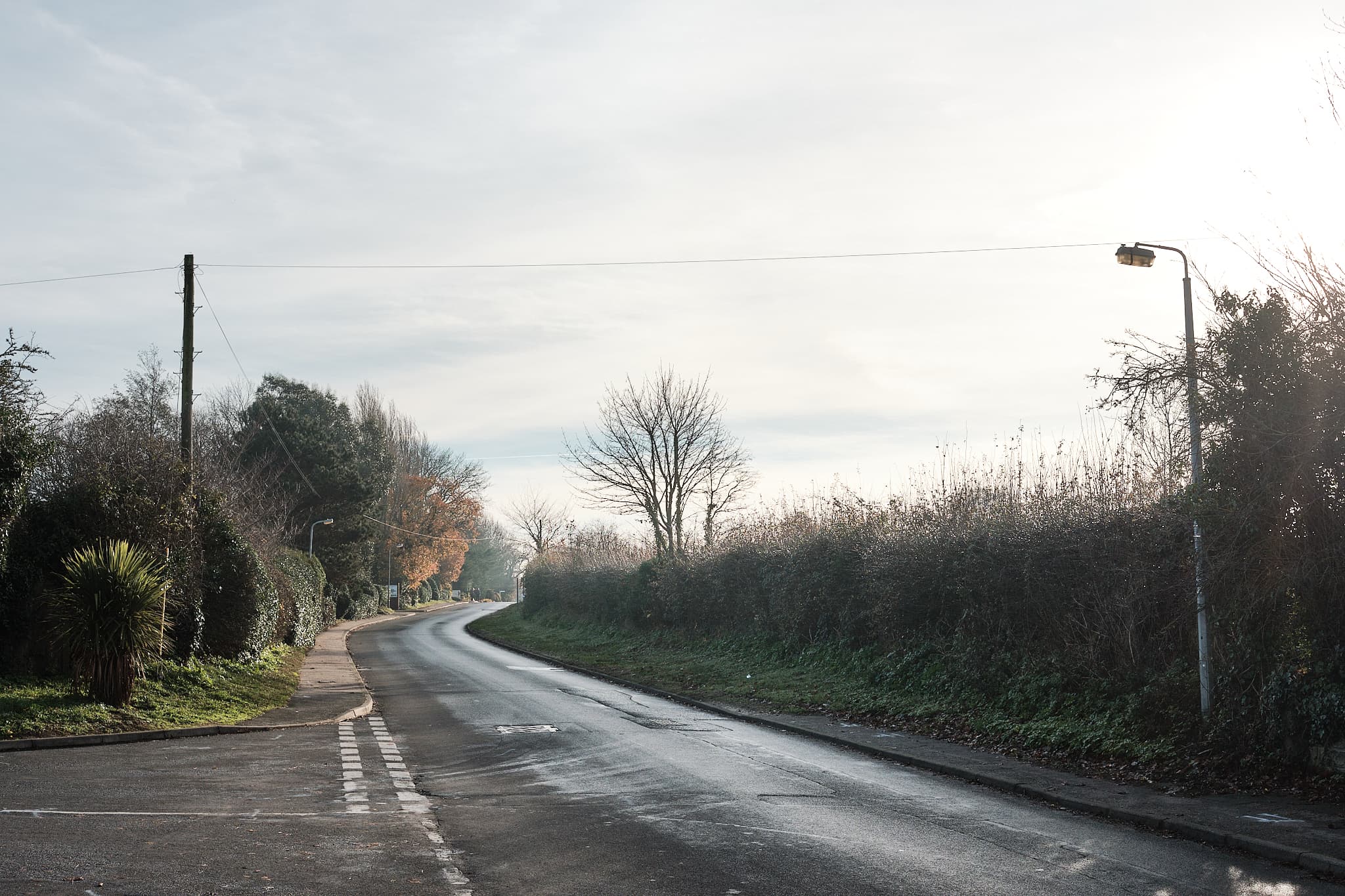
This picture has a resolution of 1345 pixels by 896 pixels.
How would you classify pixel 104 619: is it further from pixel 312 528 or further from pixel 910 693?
pixel 312 528

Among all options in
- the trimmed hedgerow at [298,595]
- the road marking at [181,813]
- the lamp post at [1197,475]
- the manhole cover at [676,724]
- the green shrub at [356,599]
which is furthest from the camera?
the green shrub at [356,599]

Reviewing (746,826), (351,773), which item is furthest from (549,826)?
(351,773)

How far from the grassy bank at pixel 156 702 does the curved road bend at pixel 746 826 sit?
3.52 metres

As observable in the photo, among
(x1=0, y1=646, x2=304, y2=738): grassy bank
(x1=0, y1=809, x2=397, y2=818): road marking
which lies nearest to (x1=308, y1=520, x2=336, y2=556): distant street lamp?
(x1=0, y1=646, x2=304, y2=738): grassy bank

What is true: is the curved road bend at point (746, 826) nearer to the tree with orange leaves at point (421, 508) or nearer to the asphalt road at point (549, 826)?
the asphalt road at point (549, 826)

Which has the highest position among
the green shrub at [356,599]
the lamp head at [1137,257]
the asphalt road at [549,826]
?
the lamp head at [1137,257]

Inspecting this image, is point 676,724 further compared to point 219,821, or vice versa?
point 676,724

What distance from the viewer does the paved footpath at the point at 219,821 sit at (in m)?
7.09

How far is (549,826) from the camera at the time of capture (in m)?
9.02

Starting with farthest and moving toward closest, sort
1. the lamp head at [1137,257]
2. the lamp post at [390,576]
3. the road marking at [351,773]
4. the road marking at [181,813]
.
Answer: the lamp post at [390,576] < the lamp head at [1137,257] < the road marking at [351,773] < the road marking at [181,813]

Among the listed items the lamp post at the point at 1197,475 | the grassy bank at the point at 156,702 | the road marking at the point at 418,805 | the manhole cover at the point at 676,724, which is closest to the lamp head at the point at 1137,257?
the lamp post at the point at 1197,475

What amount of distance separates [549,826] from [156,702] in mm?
10441

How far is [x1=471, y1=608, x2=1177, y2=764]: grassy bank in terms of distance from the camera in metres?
12.6

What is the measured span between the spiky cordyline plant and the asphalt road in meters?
1.95
